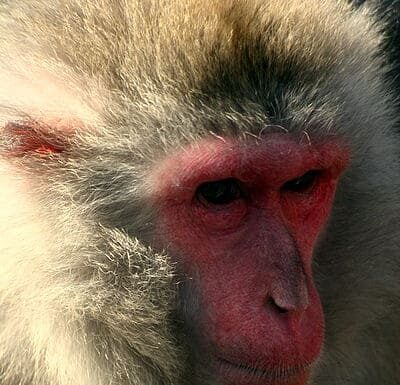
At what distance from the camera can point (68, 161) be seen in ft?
9.60

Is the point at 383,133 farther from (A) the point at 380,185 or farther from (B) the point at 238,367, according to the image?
(B) the point at 238,367

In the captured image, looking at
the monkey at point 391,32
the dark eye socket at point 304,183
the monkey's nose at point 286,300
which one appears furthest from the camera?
the monkey at point 391,32

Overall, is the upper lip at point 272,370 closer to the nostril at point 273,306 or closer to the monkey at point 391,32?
the nostril at point 273,306

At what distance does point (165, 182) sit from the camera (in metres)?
2.91

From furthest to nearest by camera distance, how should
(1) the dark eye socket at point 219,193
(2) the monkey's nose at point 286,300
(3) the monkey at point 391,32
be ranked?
1. (3) the monkey at point 391,32
2. (1) the dark eye socket at point 219,193
3. (2) the monkey's nose at point 286,300

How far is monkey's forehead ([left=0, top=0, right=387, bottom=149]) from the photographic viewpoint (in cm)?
290

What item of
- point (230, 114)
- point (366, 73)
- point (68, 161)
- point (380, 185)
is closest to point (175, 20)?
point (230, 114)

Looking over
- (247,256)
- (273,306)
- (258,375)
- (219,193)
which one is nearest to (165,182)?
(219,193)

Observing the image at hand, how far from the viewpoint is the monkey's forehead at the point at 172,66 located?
2.90 m

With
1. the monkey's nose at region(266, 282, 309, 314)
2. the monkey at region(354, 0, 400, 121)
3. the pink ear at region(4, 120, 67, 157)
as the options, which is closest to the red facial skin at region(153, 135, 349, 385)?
the monkey's nose at region(266, 282, 309, 314)

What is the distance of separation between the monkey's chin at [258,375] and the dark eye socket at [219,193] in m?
0.52

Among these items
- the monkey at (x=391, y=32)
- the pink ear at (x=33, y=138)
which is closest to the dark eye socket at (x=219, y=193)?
the pink ear at (x=33, y=138)

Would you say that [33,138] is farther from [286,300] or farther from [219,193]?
[286,300]

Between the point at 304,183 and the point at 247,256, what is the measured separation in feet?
1.28
